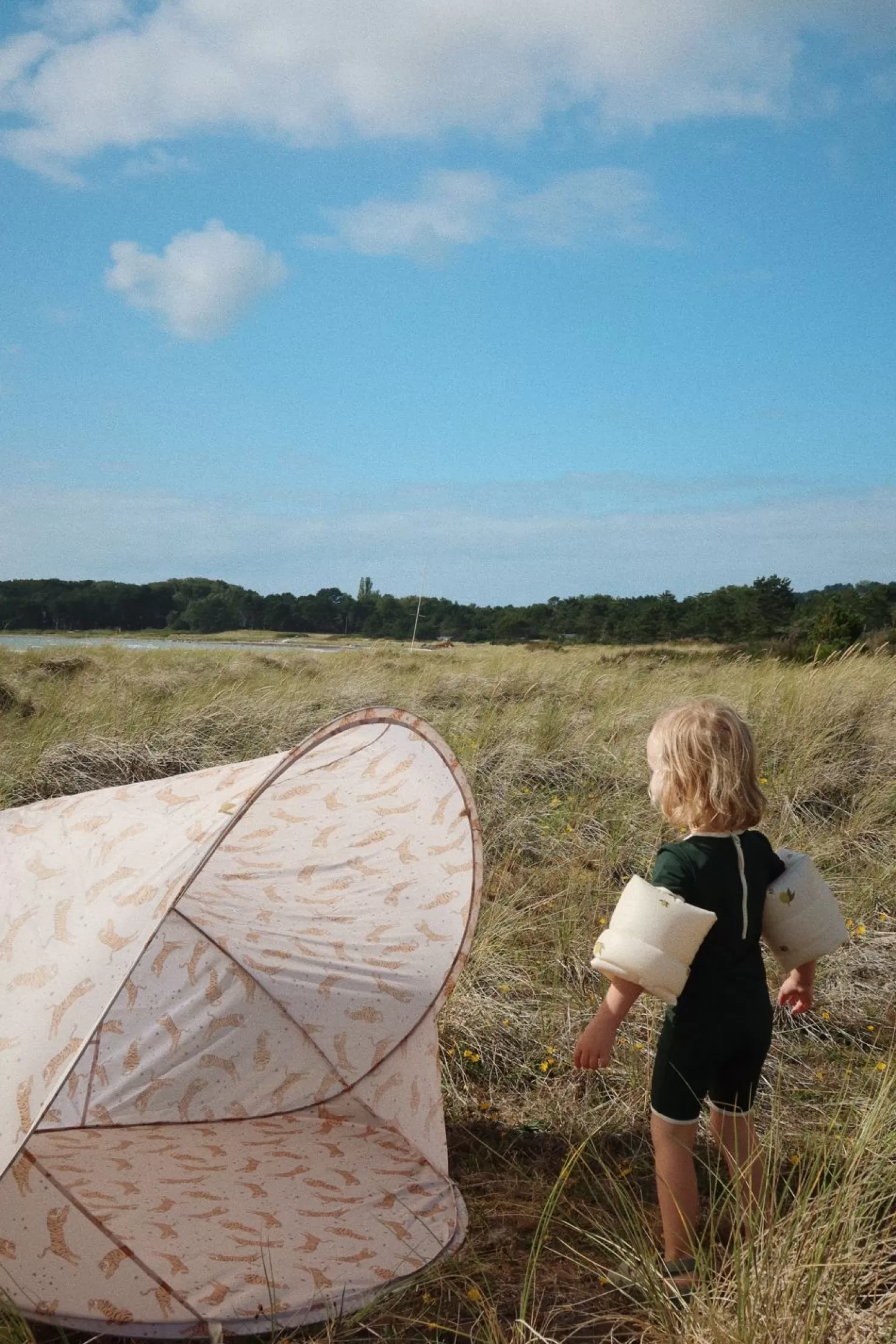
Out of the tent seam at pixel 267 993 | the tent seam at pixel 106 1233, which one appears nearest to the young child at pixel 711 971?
the tent seam at pixel 106 1233

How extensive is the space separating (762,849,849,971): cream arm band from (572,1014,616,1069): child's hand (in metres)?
0.52

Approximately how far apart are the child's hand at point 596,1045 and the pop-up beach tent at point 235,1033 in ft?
2.47

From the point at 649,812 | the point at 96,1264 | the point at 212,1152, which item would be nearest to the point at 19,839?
the point at 96,1264

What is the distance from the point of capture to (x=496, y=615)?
2859cm

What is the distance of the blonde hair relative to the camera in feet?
7.73

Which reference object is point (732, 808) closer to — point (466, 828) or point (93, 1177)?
point (466, 828)

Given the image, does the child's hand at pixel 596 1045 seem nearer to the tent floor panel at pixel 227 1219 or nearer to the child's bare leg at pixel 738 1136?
the child's bare leg at pixel 738 1136

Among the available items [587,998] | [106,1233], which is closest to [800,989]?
[587,998]

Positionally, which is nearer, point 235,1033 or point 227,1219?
point 227,1219

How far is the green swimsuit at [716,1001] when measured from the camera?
7.58 ft

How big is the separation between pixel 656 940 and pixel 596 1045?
25 cm

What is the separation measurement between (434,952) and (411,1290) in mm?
1072

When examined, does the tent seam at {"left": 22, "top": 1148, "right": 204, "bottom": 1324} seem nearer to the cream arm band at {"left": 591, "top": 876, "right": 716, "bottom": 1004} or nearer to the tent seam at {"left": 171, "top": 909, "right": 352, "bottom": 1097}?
the tent seam at {"left": 171, "top": 909, "right": 352, "bottom": 1097}

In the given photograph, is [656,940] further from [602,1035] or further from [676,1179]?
[676,1179]
